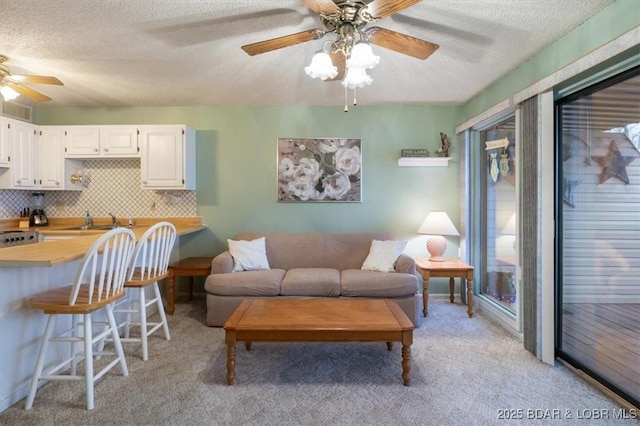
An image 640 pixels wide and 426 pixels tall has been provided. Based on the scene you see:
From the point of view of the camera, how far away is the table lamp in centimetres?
370

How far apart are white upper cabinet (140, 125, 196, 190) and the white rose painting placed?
116 centimetres

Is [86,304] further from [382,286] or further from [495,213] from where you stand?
[495,213]

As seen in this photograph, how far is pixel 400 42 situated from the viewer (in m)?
1.96

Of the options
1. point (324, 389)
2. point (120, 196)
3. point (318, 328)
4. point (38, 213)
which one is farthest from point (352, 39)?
point (38, 213)

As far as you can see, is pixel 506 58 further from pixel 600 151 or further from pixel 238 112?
pixel 238 112

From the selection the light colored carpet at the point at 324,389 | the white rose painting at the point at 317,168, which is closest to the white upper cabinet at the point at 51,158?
the light colored carpet at the point at 324,389

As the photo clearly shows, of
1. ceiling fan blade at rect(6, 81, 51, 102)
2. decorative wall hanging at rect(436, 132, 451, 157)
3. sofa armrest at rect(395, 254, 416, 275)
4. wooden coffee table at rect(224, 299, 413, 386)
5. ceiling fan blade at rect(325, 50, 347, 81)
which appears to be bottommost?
wooden coffee table at rect(224, 299, 413, 386)

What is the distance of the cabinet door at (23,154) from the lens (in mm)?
3582

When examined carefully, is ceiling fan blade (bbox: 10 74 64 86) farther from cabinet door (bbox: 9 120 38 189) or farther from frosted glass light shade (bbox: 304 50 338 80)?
frosted glass light shade (bbox: 304 50 338 80)

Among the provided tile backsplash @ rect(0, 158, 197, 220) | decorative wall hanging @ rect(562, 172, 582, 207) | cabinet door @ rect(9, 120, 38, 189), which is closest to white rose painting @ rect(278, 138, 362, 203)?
tile backsplash @ rect(0, 158, 197, 220)

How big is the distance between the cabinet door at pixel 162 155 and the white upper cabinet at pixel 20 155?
128cm

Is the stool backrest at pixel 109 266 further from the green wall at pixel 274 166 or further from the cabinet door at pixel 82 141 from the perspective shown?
the cabinet door at pixel 82 141

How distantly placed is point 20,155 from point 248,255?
2.87 m

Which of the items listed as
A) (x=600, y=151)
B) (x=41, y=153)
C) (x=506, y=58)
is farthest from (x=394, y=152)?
(x=41, y=153)
